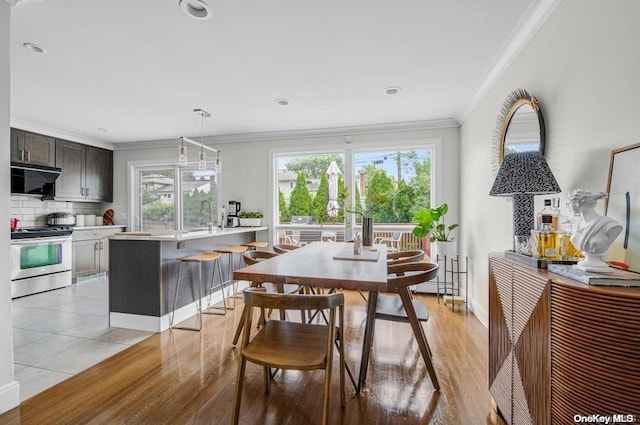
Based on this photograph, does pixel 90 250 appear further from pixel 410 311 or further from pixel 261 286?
pixel 410 311

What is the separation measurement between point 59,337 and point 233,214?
277cm

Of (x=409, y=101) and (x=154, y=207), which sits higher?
(x=409, y=101)

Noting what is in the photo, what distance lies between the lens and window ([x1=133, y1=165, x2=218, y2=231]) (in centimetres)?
555

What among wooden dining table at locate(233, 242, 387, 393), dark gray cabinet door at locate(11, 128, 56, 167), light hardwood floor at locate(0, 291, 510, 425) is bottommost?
light hardwood floor at locate(0, 291, 510, 425)

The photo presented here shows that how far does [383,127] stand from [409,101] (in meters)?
0.94

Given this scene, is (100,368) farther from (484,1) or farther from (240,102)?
(484,1)

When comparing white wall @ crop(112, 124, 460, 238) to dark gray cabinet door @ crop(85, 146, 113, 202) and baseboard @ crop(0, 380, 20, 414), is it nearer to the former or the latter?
dark gray cabinet door @ crop(85, 146, 113, 202)

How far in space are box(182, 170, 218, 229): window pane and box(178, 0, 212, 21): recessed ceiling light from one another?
366 cm

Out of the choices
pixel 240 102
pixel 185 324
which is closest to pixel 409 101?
pixel 240 102

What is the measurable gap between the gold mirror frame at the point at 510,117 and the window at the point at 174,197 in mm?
4435

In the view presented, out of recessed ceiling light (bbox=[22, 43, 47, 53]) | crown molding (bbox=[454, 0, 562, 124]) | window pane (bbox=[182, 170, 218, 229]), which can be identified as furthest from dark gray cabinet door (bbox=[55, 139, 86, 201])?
crown molding (bbox=[454, 0, 562, 124])

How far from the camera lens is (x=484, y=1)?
1.92 metres

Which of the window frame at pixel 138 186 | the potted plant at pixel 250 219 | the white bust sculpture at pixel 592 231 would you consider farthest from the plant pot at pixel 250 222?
the white bust sculpture at pixel 592 231

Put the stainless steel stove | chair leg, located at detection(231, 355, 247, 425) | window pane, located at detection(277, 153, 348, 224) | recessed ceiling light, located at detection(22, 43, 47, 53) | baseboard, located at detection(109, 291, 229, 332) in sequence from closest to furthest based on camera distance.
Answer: chair leg, located at detection(231, 355, 247, 425), recessed ceiling light, located at detection(22, 43, 47, 53), baseboard, located at detection(109, 291, 229, 332), the stainless steel stove, window pane, located at detection(277, 153, 348, 224)
